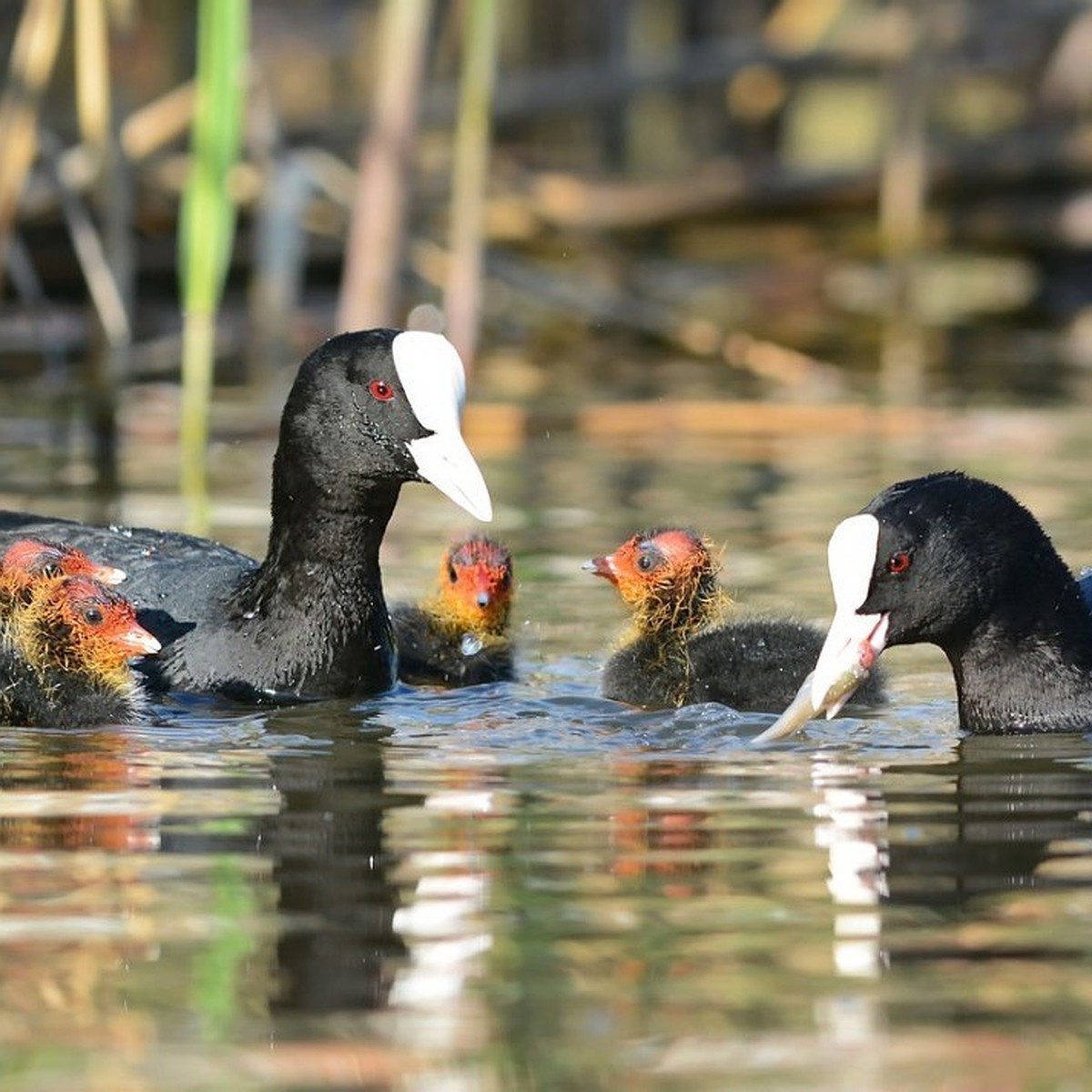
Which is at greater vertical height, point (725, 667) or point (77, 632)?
point (77, 632)

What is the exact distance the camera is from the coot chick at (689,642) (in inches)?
213

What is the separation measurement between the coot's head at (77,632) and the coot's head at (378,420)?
1.92 ft

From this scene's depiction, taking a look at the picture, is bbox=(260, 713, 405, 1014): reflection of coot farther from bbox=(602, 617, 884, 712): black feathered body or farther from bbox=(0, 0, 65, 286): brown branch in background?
bbox=(0, 0, 65, 286): brown branch in background

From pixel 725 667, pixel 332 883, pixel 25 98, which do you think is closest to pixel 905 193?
pixel 25 98

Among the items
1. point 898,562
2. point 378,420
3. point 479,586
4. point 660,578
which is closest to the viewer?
point 898,562

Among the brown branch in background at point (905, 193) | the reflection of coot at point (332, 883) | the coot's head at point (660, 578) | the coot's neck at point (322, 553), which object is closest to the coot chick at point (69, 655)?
the coot's neck at point (322, 553)

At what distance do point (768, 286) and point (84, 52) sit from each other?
16.6 ft

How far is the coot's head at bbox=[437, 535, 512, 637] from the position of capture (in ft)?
19.6

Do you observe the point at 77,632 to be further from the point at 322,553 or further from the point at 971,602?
the point at 971,602

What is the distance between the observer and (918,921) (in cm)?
343

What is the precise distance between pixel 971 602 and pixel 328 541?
1442mm

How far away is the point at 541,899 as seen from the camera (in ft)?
11.7

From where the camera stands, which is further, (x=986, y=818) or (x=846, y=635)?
(x=846, y=635)

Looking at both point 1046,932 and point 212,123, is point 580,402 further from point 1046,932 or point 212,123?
point 1046,932
